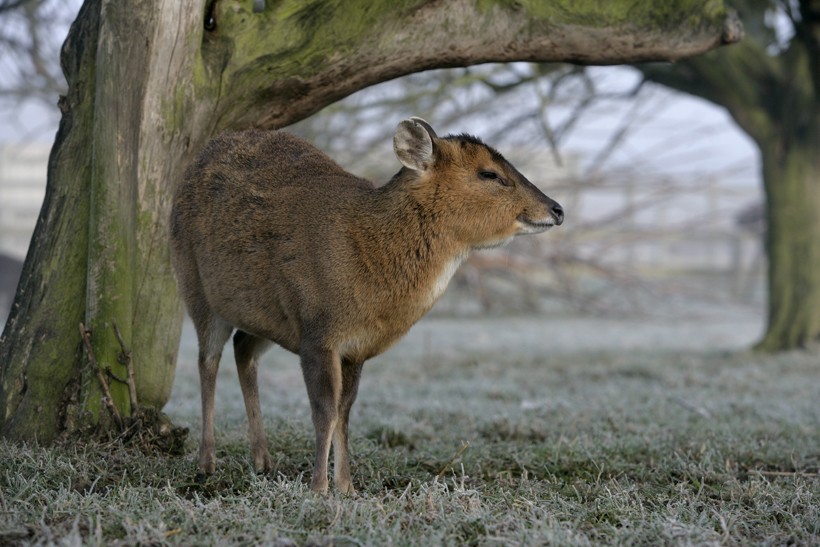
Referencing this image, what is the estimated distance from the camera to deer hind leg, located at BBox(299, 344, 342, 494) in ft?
13.8

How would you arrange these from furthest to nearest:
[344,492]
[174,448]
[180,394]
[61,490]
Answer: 1. [180,394]
2. [174,448]
3. [344,492]
4. [61,490]

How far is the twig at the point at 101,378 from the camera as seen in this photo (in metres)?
4.72

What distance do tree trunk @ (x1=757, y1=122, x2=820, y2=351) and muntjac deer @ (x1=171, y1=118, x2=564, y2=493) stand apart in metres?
7.71

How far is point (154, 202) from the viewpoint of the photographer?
502 centimetres

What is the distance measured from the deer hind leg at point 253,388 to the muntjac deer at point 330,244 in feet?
0.04

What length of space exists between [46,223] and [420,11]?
2.39 meters

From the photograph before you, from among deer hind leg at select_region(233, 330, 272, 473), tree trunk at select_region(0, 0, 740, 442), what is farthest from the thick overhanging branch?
deer hind leg at select_region(233, 330, 272, 473)

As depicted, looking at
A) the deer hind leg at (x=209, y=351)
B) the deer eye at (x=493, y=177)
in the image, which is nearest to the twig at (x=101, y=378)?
the deer hind leg at (x=209, y=351)

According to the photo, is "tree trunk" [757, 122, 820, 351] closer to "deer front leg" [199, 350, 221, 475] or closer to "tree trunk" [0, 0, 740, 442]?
"tree trunk" [0, 0, 740, 442]

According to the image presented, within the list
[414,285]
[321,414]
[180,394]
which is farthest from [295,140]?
Answer: [180,394]

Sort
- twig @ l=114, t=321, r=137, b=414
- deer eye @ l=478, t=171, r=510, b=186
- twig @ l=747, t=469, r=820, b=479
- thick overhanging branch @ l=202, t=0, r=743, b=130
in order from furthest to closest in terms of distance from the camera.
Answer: thick overhanging branch @ l=202, t=0, r=743, b=130 < twig @ l=114, t=321, r=137, b=414 < twig @ l=747, t=469, r=820, b=479 < deer eye @ l=478, t=171, r=510, b=186

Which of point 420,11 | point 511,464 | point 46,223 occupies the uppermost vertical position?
point 420,11

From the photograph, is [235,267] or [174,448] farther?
[174,448]

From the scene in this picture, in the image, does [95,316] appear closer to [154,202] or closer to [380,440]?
[154,202]
